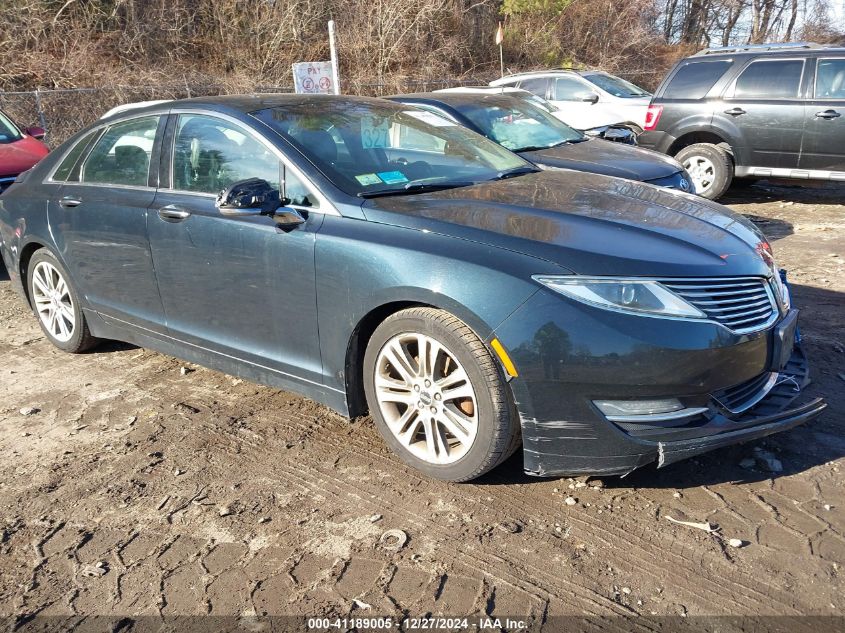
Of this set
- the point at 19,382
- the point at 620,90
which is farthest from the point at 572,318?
the point at 620,90

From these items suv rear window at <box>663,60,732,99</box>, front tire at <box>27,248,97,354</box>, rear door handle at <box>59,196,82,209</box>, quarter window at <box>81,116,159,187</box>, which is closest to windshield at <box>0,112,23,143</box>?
front tire at <box>27,248,97,354</box>

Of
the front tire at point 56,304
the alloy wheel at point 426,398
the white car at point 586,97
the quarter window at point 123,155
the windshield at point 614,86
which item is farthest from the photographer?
the windshield at point 614,86

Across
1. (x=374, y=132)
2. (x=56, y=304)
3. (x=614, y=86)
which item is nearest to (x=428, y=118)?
(x=374, y=132)

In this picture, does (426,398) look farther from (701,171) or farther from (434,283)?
(701,171)

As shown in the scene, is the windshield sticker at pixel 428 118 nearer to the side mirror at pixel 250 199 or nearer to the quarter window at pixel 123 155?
the side mirror at pixel 250 199

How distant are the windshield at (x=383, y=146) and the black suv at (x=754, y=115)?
604 centimetres

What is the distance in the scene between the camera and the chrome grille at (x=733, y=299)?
2980mm

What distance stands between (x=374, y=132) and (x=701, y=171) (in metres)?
7.09

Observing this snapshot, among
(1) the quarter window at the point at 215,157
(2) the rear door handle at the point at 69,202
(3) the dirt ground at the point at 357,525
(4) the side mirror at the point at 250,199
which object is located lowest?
(3) the dirt ground at the point at 357,525

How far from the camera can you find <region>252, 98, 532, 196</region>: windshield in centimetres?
374

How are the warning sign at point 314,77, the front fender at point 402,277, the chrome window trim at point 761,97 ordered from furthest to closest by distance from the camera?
the warning sign at point 314,77 < the chrome window trim at point 761,97 < the front fender at point 402,277

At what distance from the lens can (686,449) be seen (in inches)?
115

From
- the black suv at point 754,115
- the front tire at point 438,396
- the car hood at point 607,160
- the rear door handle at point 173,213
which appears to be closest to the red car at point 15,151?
the rear door handle at point 173,213

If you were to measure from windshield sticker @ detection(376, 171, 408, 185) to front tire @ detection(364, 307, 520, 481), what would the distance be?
0.82 metres
